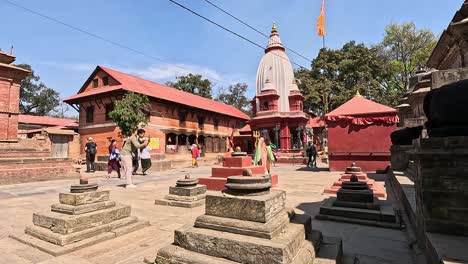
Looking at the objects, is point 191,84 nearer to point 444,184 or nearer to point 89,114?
point 89,114

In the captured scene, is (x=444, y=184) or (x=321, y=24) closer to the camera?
(x=444, y=184)

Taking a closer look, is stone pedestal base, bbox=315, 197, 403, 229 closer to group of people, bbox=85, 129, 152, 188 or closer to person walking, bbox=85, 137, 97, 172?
group of people, bbox=85, 129, 152, 188

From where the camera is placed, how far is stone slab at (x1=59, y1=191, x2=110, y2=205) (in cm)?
391

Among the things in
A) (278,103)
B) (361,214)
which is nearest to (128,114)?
(361,214)

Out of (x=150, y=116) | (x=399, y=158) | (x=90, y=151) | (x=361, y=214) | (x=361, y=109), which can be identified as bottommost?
(x=361, y=214)

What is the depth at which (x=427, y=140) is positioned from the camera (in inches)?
109

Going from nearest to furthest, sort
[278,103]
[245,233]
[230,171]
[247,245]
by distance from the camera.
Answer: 1. [247,245]
2. [245,233]
3. [230,171]
4. [278,103]

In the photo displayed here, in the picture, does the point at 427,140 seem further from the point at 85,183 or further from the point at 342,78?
the point at 342,78

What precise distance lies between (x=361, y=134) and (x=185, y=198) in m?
9.88

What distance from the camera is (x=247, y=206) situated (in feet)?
8.43

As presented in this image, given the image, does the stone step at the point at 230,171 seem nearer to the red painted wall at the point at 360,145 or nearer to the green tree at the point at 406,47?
the red painted wall at the point at 360,145

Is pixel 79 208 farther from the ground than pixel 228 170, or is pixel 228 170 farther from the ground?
pixel 228 170

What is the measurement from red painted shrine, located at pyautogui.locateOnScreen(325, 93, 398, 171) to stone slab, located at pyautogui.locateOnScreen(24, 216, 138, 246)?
1130 centimetres

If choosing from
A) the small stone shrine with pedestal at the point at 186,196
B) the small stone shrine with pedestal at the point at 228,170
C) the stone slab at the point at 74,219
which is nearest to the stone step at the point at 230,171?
the small stone shrine with pedestal at the point at 228,170
